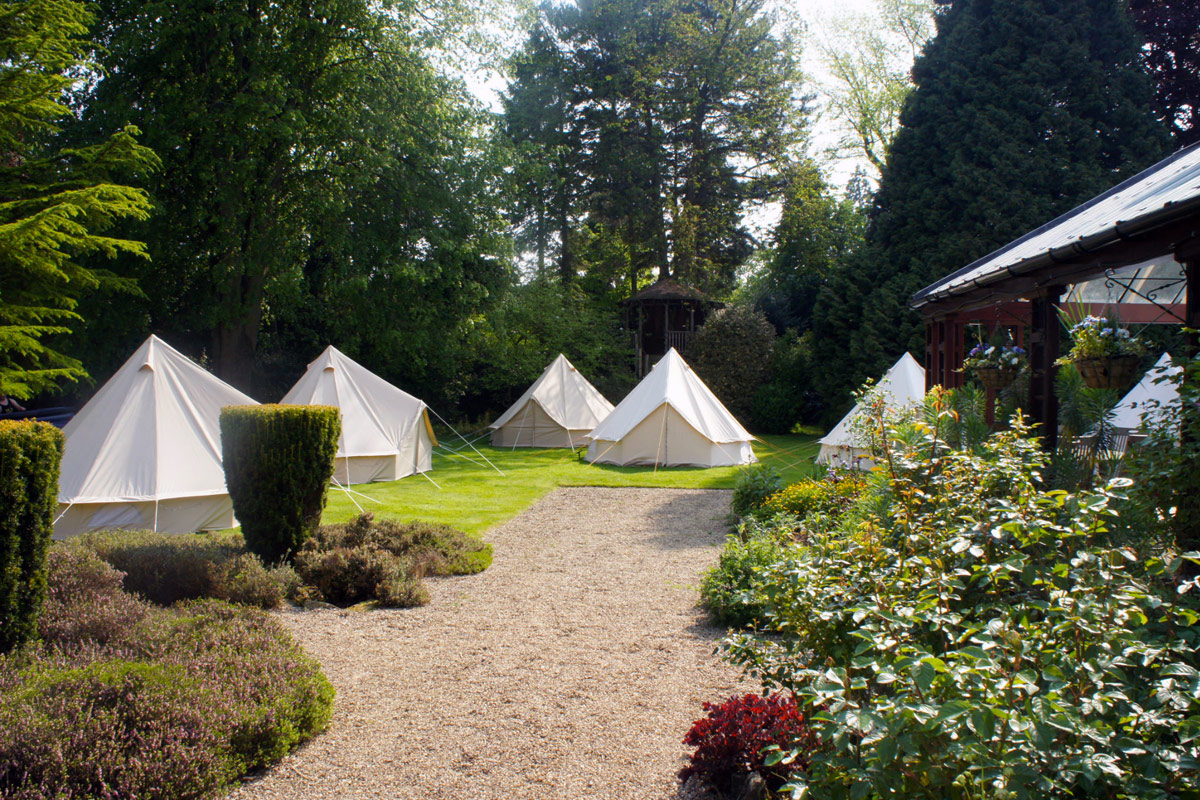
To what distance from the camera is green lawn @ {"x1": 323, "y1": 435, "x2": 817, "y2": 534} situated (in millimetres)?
10234

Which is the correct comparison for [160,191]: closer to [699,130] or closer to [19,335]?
[19,335]

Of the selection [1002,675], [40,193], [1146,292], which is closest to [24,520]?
[1002,675]

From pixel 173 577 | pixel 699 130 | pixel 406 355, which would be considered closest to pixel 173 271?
pixel 406 355

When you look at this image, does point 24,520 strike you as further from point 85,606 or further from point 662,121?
point 662,121

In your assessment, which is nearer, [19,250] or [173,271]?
[19,250]

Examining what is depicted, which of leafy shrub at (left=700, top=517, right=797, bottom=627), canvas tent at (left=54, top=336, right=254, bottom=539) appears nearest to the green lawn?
canvas tent at (left=54, top=336, right=254, bottom=539)

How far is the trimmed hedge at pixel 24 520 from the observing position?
13.6 feet

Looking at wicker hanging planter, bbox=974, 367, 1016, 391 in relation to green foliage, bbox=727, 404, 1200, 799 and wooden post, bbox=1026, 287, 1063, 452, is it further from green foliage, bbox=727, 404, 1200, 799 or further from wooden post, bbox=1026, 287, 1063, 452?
green foliage, bbox=727, 404, 1200, 799

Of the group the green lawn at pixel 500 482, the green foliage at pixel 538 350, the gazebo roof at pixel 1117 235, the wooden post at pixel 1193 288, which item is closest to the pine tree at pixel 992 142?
the green lawn at pixel 500 482

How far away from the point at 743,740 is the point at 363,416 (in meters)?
10.6

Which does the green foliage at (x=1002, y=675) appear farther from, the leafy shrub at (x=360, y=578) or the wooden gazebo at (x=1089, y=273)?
the leafy shrub at (x=360, y=578)

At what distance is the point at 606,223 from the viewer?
2697 cm

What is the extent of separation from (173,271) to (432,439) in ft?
19.8

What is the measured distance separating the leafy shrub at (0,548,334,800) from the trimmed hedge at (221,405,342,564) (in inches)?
71.3
